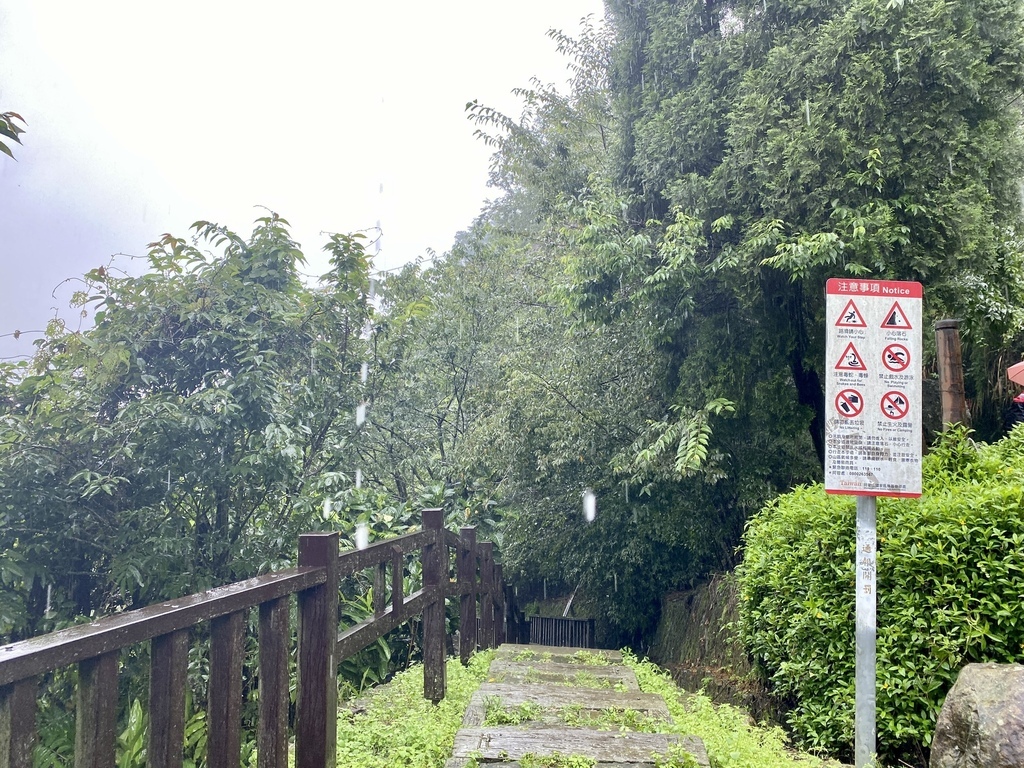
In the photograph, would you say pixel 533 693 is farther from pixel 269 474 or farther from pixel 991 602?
pixel 269 474

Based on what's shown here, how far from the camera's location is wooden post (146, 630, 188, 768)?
169cm

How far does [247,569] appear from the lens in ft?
20.2

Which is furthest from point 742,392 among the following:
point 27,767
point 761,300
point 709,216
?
point 27,767

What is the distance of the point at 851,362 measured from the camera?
3.34 m

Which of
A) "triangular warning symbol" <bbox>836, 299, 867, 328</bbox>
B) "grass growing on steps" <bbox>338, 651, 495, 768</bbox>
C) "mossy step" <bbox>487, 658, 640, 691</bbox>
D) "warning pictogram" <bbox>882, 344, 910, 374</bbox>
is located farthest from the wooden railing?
"warning pictogram" <bbox>882, 344, 910, 374</bbox>

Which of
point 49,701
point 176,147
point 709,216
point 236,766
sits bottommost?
point 49,701

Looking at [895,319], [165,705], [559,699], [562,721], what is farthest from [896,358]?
[165,705]

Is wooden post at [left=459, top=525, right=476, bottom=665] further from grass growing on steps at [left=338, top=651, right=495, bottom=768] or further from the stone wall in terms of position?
the stone wall

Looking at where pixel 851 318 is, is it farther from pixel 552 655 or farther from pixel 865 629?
pixel 552 655

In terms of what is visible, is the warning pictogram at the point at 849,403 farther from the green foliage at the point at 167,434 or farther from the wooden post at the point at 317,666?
the green foliage at the point at 167,434

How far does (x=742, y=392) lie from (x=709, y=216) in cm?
176

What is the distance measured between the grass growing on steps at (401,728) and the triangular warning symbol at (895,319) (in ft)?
8.78

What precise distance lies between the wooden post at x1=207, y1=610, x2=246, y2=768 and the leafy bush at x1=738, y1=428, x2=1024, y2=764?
292cm

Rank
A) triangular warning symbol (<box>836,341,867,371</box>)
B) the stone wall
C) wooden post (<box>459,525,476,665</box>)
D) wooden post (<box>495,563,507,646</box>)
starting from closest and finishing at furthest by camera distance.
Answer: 1. triangular warning symbol (<box>836,341,867,371</box>)
2. the stone wall
3. wooden post (<box>459,525,476,665</box>)
4. wooden post (<box>495,563,507,646</box>)
